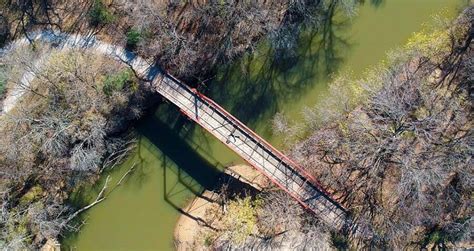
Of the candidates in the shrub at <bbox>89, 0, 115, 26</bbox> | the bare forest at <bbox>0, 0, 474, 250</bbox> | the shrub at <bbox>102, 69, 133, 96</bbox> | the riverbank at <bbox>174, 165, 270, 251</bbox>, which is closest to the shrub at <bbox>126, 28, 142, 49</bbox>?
the bare forest at <bbox>0, 0, 474, 250</bbox>

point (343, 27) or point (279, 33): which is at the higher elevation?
point (343, 27)

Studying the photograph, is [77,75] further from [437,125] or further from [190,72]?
[437,125]

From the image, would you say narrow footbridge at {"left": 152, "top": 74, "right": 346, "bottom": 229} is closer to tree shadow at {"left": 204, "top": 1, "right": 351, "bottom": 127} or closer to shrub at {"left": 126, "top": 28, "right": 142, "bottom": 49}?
tree shadow at {"left": 204, "top": 1, "right": 351, "bottom": 127}

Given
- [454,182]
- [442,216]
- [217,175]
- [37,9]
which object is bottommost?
[217,175]

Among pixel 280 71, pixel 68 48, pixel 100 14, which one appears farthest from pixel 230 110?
pixel 68 48

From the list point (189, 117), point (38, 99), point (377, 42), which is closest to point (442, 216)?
point (377, 42)

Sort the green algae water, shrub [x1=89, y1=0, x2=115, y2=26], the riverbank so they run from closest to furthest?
shrub [x1=89, y1=0, x2=115, y2=26] → the green algae water → the riverbank

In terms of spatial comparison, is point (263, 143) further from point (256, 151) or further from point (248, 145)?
point (248, 145)
